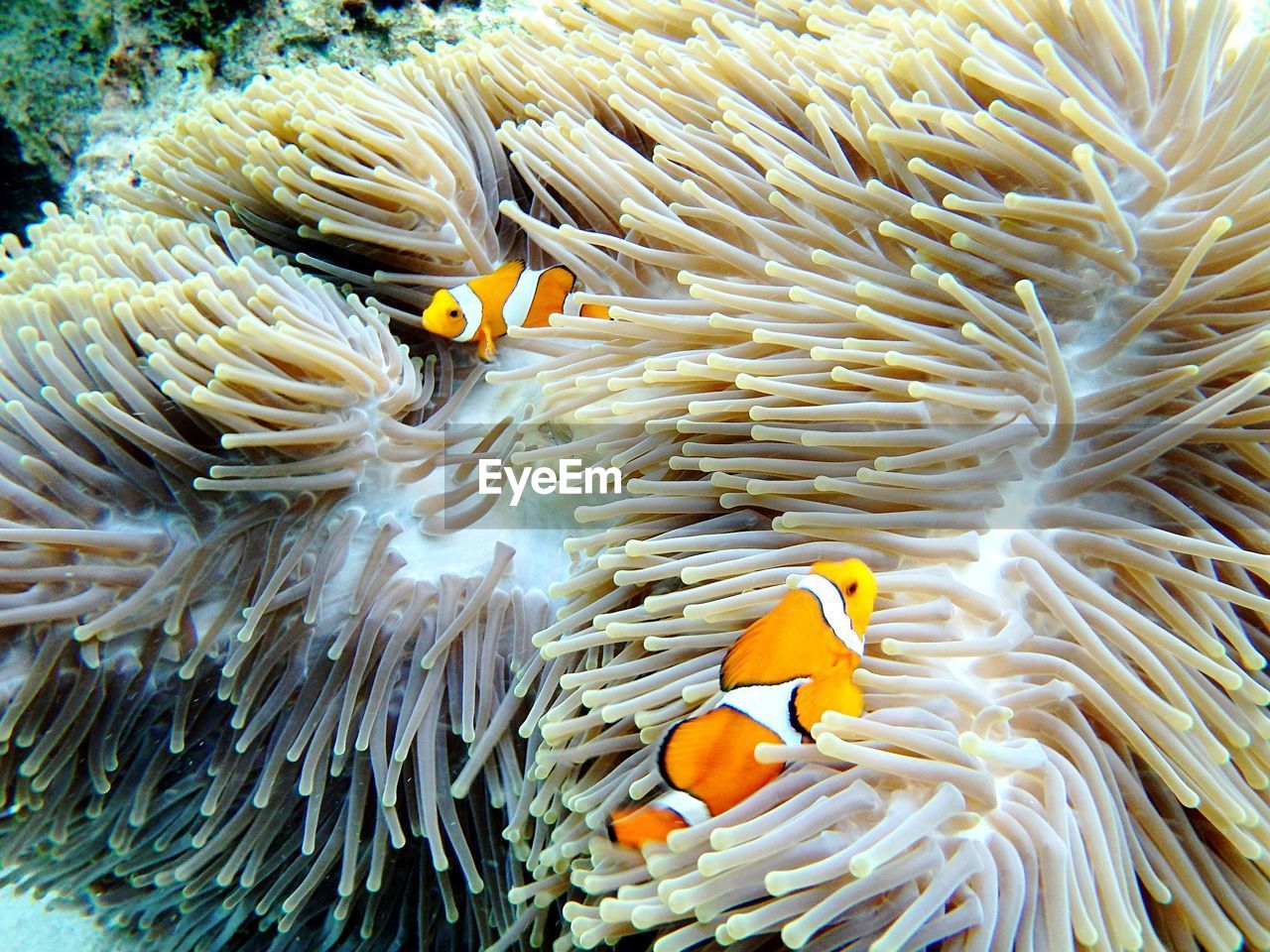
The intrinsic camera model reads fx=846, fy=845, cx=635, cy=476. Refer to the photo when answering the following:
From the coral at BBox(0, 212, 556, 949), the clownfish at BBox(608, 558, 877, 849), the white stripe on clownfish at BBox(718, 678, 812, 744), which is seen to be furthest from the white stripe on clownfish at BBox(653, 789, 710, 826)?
the coral at BBox(0, 212, 556, 949)

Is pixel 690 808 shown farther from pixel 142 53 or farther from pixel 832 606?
pixel 142 53

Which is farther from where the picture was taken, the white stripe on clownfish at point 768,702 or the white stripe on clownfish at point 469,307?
the white stripe on clownfish at point 469,307

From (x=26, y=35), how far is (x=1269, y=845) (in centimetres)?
350

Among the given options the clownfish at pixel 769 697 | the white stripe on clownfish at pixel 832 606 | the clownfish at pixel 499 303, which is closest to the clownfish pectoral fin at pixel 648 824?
the clownfish at pixel 769 697

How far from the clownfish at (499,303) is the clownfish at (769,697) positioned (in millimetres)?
734

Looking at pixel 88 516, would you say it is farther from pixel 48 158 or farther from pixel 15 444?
pixel 48 158

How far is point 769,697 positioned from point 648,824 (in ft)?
0.63

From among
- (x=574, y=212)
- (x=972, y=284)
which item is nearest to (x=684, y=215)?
(x=574, y=212)

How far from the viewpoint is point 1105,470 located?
104 centimetres

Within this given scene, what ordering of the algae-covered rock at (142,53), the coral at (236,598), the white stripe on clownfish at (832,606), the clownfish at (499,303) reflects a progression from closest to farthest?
the white stripe on clownfish at (832,606) → the coral at (236,598) → the clownfish at (499,303) → the algae-covered rock at (142,53)

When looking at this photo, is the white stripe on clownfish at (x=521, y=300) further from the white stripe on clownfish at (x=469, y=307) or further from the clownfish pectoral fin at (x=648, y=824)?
the clownfish pectoral fin at (x=648, y=824)

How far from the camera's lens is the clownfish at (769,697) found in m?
0.86

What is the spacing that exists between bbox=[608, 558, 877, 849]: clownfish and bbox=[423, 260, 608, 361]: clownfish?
734 mm

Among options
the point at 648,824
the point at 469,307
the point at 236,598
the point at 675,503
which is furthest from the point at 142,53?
the point at 648,824
